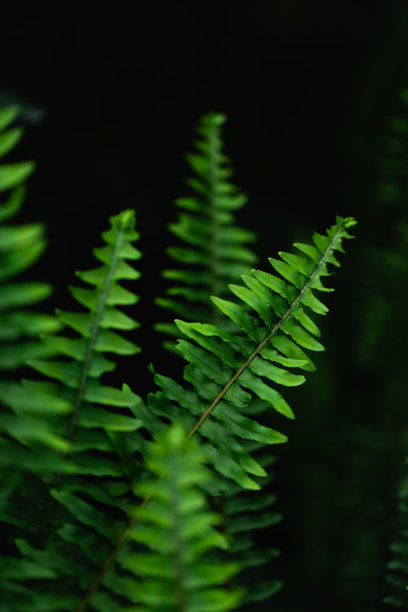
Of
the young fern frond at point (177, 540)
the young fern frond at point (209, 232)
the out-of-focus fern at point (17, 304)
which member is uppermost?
the young fern frond at point (209, 232)

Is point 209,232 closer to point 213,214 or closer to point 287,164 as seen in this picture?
point 213,214

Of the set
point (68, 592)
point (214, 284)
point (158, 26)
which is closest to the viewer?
point (68, 592)

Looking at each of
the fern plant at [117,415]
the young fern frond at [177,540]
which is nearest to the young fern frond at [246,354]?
the fern plant at [117,415]

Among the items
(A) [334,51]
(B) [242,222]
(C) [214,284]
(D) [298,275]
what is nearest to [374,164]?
(B) [242,222]

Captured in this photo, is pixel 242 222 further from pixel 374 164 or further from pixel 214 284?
pixel 214 284

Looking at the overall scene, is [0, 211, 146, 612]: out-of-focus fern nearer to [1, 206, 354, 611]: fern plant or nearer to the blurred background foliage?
[1, 206, 354, 611]: fern plant

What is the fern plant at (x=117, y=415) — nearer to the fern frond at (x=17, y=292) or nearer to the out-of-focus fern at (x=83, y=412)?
the out-of-focus fern at (x=83, y=412)
